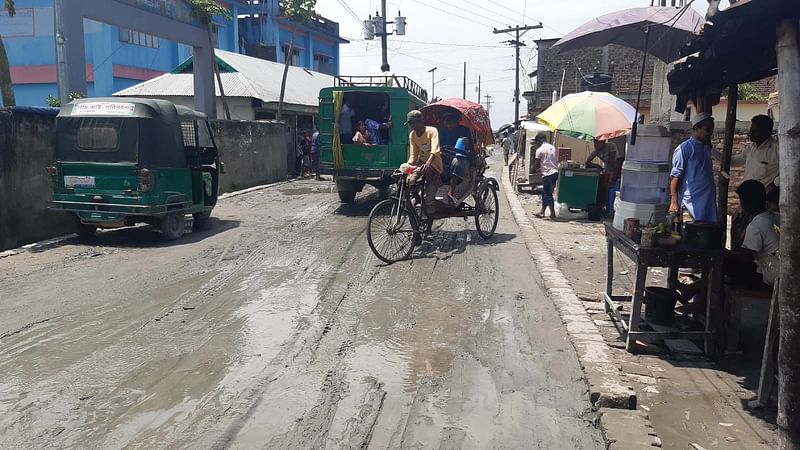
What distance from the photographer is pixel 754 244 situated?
5.09 metres

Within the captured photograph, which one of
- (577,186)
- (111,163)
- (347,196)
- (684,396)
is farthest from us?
(347,196)

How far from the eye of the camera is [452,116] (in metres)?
13.9

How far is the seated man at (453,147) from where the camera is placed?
9.89 m

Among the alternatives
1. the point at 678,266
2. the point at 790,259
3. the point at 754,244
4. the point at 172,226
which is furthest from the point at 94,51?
the point at 790,259

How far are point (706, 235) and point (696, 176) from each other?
1285mm

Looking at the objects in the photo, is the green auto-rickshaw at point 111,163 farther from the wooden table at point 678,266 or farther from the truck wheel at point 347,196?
the wooden table at point 678,266

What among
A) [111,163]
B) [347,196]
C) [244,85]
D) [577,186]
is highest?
[244,85]

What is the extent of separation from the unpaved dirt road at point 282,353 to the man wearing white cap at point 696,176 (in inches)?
69.0

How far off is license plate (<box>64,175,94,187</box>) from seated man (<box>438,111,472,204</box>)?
5.55 m

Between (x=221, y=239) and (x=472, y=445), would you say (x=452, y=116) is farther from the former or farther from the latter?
(x=472, y=445)

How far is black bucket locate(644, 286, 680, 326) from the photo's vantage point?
5.66 m

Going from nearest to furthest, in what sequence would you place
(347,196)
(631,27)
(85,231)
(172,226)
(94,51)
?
(631,27) → (85,231) → (172,226) → (347,196) → (94,51)

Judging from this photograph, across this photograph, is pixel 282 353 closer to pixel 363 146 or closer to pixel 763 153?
pixel 763 153

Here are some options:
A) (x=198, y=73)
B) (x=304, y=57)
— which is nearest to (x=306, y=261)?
(x=198, y=73)
